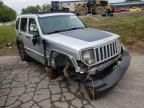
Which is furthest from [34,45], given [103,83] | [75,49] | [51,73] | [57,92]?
[103,83]

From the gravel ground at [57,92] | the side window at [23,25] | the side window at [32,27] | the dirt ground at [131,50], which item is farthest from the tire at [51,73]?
the dirt ground at [131,50]

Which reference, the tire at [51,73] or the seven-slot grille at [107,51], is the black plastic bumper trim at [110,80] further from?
the tire at [51,73]

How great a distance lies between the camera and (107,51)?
5414mm

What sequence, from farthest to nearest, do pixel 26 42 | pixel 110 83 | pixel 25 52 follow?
pixel 25 52 → pixel 26 42 → pixel 110 83

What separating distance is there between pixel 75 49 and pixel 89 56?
0.36 meters

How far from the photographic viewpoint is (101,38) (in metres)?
5.50

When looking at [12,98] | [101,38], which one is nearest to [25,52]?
[12,98]

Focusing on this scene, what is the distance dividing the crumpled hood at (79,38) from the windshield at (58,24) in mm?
341

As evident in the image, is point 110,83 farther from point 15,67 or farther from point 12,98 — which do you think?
point 15,67

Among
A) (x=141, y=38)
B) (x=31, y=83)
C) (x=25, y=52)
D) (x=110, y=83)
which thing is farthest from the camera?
(x=141, y=38)

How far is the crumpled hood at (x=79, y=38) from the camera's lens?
5.12 metres

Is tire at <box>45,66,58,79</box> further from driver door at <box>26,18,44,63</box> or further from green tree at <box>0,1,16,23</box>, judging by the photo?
green tree at <box>0,1,16,23</box>

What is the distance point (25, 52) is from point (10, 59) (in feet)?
4.72

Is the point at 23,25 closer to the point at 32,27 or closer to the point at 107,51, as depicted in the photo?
the point at 32,27
